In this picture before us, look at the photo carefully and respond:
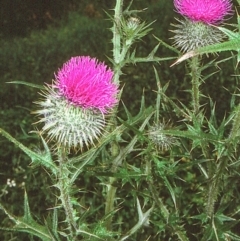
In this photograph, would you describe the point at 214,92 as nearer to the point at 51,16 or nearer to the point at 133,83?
the point at 133,83

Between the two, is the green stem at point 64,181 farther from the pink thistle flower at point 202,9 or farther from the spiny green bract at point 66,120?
the pink thistle flower at point 202,9

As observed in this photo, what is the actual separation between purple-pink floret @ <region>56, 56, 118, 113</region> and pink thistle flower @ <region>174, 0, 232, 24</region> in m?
0.70

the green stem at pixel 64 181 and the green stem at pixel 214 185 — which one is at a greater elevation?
the green stem at pixel 64 181

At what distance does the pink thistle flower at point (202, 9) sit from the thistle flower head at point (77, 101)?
698 millimetres

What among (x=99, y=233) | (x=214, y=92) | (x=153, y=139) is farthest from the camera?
(x=214, y=92)

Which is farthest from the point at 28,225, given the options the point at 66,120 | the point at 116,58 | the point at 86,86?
the point at 116,58

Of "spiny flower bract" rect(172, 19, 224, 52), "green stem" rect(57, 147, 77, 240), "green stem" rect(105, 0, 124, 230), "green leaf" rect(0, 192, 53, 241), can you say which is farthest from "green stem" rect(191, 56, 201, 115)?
"green leaf" rect(0, 192, 53, 241)

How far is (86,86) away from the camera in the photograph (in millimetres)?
2107

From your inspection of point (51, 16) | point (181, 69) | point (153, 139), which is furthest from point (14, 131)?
point (51, 16)

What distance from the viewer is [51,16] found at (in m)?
9.93

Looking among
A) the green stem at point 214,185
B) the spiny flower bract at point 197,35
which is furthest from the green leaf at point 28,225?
the spiny flower bract at point 197,35

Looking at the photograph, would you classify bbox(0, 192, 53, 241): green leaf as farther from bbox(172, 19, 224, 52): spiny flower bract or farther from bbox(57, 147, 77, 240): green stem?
bbox(172, 19, 224, 52): spiny flower bract

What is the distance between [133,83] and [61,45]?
1.80 meters

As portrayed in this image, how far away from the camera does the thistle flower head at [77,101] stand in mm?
2111
